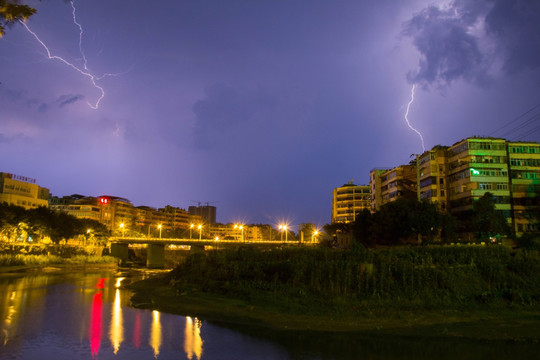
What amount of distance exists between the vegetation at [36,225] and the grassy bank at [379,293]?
5811 cm

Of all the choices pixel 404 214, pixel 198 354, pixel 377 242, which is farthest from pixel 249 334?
pixel 377 242

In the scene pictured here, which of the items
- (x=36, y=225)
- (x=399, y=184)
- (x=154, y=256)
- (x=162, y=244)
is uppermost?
(x=399, y=184)

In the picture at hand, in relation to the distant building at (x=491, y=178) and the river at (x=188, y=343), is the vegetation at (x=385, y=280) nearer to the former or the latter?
the river at (x=188, y=343)

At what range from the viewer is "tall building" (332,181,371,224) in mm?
137250

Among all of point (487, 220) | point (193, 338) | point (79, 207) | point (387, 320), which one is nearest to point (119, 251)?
point (79, 207)

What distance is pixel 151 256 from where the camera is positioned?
10225cm

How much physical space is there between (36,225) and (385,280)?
7963cm

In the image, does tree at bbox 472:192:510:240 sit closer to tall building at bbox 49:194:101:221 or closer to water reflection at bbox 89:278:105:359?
water reflection at bbox 89:278:105:359

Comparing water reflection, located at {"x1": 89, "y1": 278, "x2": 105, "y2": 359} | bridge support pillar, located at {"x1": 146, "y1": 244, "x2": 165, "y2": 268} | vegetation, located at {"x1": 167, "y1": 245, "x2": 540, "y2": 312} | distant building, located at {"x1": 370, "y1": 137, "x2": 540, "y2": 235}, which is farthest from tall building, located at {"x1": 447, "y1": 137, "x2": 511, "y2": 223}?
bridge support pillar, located at {"x1": 146, "y1": 244, "x2": 165, "y2": 268}

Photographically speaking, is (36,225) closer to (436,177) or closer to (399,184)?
(399,184)

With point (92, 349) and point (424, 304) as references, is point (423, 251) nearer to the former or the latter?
point (424, 304)

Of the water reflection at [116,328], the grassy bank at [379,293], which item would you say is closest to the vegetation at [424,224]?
the grassy bank at [379,293]

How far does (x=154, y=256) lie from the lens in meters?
103

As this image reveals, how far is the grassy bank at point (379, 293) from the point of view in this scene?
879 inches
